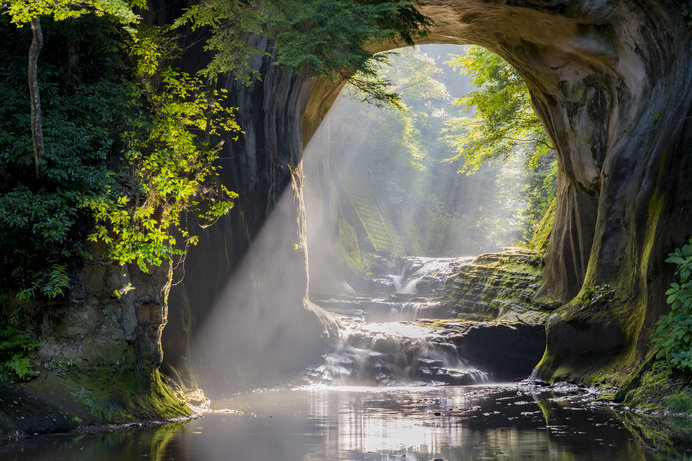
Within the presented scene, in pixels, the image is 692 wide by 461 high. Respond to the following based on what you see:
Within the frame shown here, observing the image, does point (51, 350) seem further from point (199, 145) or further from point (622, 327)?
point (622, 327)

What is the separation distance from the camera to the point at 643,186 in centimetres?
1236

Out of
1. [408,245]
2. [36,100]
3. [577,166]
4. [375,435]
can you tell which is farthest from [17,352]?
[408,245]

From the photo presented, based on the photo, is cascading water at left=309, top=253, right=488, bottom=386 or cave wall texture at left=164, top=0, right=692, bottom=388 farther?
cascading water at left=309, top=253, right=488, bottom=386

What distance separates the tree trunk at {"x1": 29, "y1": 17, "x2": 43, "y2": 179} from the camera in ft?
27.3

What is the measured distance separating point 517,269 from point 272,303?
8338mm

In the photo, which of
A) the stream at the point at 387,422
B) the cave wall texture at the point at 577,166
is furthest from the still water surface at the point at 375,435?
the cave wall texture at the point at 577,166

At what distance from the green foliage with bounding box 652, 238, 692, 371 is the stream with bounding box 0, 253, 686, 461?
1.13 meters

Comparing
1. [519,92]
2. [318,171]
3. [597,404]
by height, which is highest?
[519,92]

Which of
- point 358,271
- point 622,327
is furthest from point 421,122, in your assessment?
point 622,327

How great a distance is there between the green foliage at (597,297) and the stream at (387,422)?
168 cm

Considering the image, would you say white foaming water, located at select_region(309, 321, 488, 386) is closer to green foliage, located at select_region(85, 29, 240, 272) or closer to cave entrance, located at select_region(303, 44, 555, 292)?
cave entrance, located at select_region(303, 44, 555, 292)

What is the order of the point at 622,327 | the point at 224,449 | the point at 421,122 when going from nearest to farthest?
the point at 224,449, the point at 622,327, the point at 421,122

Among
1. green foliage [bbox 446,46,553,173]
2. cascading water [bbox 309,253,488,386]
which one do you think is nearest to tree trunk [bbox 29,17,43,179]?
cascading water [bbox 309,253,488,386]

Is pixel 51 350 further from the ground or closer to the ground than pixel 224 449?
further from the ground
